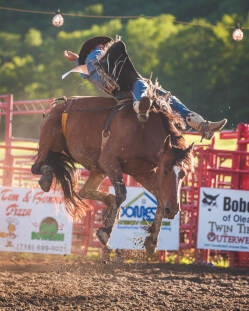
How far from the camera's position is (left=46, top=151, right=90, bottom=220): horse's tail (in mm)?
5680

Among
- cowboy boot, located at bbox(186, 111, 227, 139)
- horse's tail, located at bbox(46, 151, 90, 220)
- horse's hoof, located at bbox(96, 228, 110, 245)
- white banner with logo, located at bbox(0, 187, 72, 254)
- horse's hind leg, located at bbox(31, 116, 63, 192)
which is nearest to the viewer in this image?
horse's hoof, located at bbox(96, 228, 110, 245)

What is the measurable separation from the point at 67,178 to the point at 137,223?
241cm

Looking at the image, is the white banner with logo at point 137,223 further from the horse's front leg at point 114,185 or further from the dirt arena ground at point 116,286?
the horse's front leg at point 114,185

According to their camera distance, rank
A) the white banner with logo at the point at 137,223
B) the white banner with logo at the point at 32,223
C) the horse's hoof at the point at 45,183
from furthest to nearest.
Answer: the white banner with logo at the point at 137,223, the white banner with logo at the point at 32,223, the horse's hoof at the point at 45,183

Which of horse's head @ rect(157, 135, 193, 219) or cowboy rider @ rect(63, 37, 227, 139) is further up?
cowboy rider @ rect(63, 37, 227, 139)

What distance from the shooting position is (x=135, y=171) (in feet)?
16.4

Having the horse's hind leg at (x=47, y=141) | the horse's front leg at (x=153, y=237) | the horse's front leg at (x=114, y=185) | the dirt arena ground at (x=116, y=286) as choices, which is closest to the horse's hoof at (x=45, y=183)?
the horse's hind leg at (x=47, y=141)

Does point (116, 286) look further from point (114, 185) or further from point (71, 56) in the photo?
point (71, 56)

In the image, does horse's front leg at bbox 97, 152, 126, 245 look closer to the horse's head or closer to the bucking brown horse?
the bucking brown horse

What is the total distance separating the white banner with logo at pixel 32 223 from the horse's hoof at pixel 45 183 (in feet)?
7.49

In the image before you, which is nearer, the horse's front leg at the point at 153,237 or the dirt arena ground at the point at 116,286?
the dirt arena ground at the point at 116,286

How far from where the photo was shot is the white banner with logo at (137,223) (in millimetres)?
7750

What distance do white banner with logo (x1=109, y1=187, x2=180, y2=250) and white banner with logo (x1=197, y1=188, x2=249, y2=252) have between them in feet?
1.54

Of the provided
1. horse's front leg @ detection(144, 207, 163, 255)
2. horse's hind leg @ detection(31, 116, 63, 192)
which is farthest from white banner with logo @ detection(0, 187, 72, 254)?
horse's front leg @ detection(144, 207, 163, 255)
